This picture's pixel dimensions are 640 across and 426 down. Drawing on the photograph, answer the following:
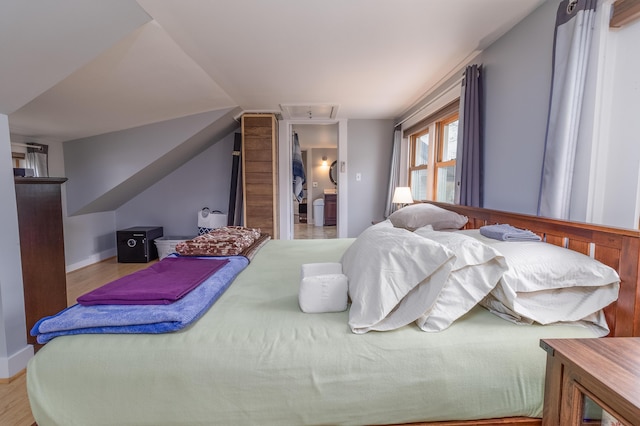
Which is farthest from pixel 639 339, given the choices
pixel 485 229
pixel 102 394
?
pixel 102 394

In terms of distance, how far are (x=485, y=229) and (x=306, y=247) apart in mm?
1245

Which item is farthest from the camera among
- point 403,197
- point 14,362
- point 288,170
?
point 288,170

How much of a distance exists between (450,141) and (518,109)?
1.17 m

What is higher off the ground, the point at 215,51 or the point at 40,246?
the point at 215,51

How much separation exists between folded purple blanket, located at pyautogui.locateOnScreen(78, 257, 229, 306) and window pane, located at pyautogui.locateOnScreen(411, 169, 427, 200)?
2763mm

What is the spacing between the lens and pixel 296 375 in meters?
0.84

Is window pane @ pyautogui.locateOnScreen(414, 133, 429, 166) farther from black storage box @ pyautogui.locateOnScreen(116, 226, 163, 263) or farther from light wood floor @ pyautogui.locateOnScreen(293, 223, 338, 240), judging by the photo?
black storage box @ pyautogui.locateOnScreen(116, 226, 163, 263)

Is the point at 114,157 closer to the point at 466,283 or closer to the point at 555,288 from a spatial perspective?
the point at 466,283

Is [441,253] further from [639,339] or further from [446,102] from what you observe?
[446,102]

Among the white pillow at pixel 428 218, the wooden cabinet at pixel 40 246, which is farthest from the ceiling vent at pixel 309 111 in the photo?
the wooden cabinet at pixel 40 246

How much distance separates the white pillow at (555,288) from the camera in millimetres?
1001

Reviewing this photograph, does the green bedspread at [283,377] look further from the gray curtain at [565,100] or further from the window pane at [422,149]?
the window pane at [422,149]

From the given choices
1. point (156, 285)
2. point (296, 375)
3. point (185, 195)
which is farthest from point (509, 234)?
point (185, 195)

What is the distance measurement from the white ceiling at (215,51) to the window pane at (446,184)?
90 cm
